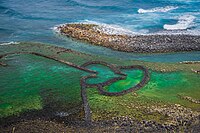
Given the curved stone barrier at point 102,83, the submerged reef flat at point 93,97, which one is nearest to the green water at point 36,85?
the submerged reef flat at point 93,97

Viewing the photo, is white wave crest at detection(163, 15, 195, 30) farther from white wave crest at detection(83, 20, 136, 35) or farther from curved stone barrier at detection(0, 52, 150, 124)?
curved stone barrier at detection(0, 52, 150, 124)

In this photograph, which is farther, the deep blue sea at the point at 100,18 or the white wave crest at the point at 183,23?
the white wave crest at the point at 183,23

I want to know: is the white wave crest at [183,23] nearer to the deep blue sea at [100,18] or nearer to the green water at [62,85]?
the deep blue sea at [100,18]

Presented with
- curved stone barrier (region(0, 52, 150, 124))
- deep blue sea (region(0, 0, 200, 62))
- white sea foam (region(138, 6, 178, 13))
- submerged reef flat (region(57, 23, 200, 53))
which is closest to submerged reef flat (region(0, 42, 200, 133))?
curved stone barrier (region(0, 52, 150, 124))

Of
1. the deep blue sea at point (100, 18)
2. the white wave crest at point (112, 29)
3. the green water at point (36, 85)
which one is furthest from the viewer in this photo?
the white wave crest at point (112, 29)

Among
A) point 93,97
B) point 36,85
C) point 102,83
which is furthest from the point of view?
→ point 102,83

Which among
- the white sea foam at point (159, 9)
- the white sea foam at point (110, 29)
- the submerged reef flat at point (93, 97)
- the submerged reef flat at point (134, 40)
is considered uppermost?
the white sea foam at point (159, 9)

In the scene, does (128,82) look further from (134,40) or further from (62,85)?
(134,40)

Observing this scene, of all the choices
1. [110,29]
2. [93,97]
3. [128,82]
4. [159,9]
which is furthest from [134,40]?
[159,9]

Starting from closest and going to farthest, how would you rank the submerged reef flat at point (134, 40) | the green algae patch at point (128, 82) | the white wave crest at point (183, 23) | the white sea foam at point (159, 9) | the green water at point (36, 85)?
1. the green water at point (36, 85)
2. the green algae patch at point (128, 82)
3. the submerged reef flat at point (134, 40)
4. the white wave crest at point (183, 23)
5. the white sea foam at point (159, 9)
